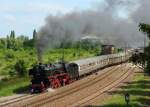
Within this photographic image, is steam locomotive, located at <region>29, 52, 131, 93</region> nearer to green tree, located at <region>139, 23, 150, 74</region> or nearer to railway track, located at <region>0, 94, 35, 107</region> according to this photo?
railway track, located at <region>0, 94, 35, 107</region>

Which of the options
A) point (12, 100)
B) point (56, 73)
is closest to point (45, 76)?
point (56, 73)

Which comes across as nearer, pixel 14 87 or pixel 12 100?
pixel 12 100

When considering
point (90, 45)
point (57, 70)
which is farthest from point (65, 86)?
point (90, 45)

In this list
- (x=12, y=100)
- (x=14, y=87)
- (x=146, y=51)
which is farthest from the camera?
(x=14, y=87)

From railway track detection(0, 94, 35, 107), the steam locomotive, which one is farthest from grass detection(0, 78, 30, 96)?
railway track detection(0, 94, 35, 107)

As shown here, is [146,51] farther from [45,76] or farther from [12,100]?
[45,76]

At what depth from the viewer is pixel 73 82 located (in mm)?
56844

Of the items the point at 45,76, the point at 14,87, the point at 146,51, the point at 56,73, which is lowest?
the point at 14,87

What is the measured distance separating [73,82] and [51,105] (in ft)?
73.7

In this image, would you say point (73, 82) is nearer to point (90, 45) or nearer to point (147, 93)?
point (147, 93)

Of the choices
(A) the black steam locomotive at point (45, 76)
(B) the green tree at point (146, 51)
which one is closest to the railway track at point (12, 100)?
(A) the black steam locomotive at point (45, 76)

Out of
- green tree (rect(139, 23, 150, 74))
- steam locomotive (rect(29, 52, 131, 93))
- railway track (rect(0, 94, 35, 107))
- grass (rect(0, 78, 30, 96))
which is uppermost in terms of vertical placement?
green tree (rect(139, 23, 150, 74))

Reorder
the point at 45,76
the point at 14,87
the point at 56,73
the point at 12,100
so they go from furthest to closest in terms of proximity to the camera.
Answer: the point at 14,87
the point at 56,73
the point at 45,76
the point at 12,100

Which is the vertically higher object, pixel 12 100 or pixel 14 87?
pixel 14 87
